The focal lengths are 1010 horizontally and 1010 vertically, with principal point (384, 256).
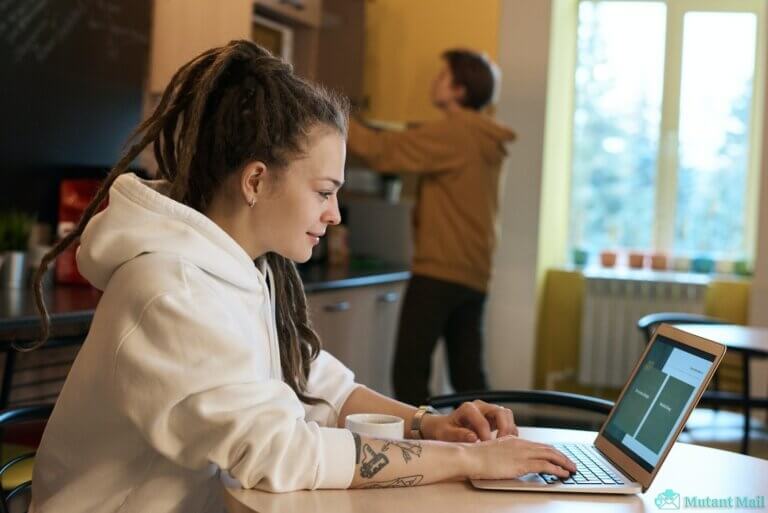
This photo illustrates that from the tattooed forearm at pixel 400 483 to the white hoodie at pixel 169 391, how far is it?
4 centimetres

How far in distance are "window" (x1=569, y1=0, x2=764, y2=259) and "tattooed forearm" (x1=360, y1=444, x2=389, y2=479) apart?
4.62 metres

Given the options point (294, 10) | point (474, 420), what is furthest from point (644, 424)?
point (294, 10)

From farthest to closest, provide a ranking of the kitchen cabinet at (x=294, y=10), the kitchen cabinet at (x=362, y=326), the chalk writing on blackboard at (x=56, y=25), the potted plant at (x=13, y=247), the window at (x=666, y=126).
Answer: the window at (x=666, y=126), the kitchen cabinet at (x=294, y=10), the kitchen cabinet at (x=362, y=326), the chalk writing on blackboard at (x=56, y=25), the potted plant at (x=13, y=247)

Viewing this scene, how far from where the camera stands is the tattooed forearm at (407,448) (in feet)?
3.93

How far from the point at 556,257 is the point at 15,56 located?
Answer: 135 inches

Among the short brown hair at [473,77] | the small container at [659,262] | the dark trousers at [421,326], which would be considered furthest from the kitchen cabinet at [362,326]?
the small container at [659,262]

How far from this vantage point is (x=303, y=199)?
4.31 ft

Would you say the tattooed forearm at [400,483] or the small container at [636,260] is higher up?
the small container at [636,260]

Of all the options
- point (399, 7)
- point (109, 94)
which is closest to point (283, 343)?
point (109, 94)

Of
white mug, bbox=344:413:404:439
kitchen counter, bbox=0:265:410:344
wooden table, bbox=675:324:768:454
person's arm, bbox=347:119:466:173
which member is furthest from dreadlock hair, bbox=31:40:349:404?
person's arm, bbox=347:119:466:173

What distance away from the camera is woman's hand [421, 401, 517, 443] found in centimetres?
141

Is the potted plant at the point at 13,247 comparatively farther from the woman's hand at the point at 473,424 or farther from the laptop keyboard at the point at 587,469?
the laptop keyboard at the point at 587,469

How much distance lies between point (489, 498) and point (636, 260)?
4475mm

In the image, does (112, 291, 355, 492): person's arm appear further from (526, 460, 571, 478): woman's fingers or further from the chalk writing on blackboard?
the chalk writing on blackboard
